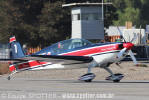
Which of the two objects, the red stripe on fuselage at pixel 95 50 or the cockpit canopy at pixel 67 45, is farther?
the cockpit canopy at pixel 67 45

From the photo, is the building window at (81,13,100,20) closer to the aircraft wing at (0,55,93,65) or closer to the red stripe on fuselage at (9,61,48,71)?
the red stripe on fuselage at (9,61,48,71)

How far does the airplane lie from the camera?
20000 mm

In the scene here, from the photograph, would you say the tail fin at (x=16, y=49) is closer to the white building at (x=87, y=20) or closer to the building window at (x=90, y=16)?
the white building at (x=87, y=20)

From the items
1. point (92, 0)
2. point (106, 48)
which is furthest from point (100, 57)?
point (92, 0)

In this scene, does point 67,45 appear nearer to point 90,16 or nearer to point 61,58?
point 61,58

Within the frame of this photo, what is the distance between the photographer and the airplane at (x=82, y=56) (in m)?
20.0

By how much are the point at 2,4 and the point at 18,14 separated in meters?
2.81

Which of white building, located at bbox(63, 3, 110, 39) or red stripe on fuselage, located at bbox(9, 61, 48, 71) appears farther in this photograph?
white building, located at bbox(63, 3, 110, 39)

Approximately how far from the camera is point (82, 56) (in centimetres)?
2044

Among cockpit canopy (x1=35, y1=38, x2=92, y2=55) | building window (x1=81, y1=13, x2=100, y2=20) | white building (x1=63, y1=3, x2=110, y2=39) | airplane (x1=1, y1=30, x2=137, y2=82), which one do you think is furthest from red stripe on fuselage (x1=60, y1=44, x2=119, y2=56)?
building window (x1=81, y1=13, x2=100, y2=20)

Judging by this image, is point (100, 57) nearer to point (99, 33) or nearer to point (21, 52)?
point (21, 52)

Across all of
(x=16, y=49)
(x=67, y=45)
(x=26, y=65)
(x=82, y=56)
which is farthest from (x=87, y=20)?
(x=82, y=56)

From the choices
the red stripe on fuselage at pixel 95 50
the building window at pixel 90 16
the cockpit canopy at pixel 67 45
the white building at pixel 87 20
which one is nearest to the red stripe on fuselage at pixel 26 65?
the cockpit canopy at pixel 67 45

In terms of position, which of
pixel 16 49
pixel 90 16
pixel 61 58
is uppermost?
pixel 90 16
